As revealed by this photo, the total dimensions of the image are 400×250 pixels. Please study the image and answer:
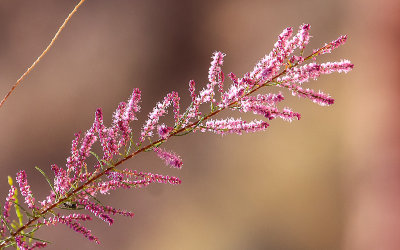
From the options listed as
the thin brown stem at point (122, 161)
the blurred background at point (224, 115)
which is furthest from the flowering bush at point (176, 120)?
the blurred background at point (224, 115)

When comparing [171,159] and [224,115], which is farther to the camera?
[224,115]

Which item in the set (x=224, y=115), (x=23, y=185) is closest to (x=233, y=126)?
(x=23, y=185)

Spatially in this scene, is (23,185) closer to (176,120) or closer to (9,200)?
(9,200)

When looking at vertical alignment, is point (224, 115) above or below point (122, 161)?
above

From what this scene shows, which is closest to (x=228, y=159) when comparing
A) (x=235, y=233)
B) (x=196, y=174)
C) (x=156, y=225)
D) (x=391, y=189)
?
(x=196, y=174)

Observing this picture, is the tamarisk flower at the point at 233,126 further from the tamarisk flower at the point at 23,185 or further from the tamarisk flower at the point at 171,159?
the tamarisk flower at the point at 23,185

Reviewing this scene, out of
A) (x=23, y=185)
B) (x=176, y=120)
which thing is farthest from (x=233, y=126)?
(x=23, y=185)

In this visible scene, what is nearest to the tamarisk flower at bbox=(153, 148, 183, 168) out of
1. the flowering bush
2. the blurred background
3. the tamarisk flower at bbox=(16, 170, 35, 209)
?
the flowering bush

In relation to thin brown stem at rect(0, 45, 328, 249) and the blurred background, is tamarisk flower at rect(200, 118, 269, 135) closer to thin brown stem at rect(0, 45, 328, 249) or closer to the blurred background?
thin brown stem at rect(0, 45, 328, 249)

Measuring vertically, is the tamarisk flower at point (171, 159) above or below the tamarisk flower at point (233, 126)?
below
